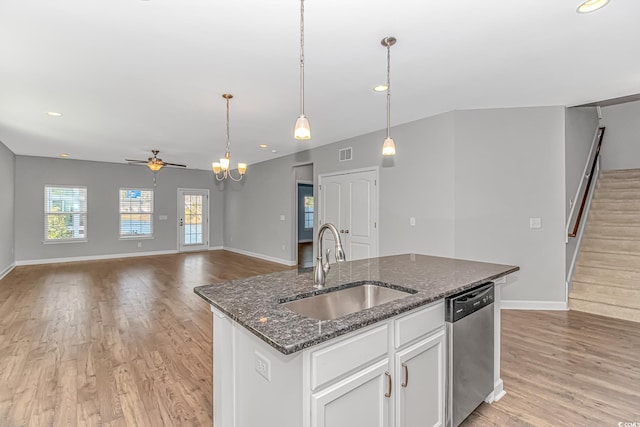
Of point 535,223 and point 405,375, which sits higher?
point 535,223

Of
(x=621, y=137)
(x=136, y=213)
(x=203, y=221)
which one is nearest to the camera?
(x=621, y=137)

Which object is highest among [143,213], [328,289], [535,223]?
[143,213]

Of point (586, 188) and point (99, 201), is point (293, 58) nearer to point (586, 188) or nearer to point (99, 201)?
point (586, 188)

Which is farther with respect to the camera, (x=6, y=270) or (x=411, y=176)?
(x=6, y=270)

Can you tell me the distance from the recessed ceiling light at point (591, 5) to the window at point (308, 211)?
11.1m

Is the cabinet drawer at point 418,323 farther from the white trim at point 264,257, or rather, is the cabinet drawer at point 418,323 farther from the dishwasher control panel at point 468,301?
the white trim at point 264,257

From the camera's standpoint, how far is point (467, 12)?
2135 mm

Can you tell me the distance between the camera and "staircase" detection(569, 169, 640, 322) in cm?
395

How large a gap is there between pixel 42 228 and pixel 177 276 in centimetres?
420

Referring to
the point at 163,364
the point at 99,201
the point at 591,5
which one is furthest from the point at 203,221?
the point at 591,5

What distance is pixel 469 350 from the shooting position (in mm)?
1935

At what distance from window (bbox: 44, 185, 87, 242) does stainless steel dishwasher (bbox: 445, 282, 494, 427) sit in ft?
30.6

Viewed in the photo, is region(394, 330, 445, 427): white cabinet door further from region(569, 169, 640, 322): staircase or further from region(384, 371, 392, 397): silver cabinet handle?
region(569, 169, 640, 322): staircase

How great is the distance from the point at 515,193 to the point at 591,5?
2.51 m
